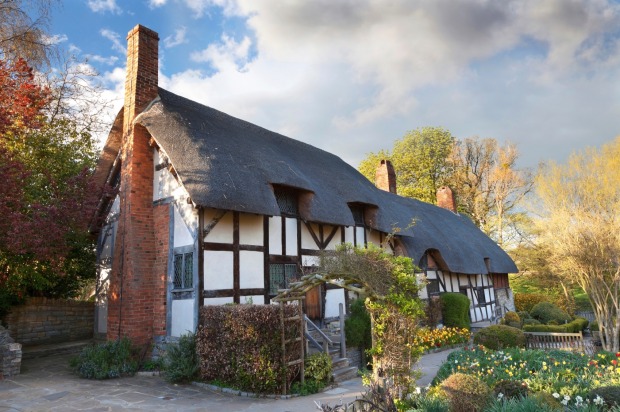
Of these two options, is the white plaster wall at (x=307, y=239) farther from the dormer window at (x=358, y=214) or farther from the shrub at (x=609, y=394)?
the shrub at (x=609, y=394)

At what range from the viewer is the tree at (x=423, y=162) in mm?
33438

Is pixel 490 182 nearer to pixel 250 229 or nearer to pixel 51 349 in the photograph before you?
pixel 250 229

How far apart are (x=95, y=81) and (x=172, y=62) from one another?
2.20 metres

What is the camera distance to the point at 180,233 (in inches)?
388

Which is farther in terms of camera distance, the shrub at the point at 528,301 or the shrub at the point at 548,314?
the shrub at the point at 528,301

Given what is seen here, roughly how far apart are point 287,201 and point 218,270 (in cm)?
307

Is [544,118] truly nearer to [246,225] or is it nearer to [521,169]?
[246,225]

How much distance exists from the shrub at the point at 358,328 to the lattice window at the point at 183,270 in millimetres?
3874

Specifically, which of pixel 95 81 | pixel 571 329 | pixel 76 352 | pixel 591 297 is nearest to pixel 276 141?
pixel 95 81

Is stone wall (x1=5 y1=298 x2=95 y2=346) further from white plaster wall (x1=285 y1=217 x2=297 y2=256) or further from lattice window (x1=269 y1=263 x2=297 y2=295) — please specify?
white plaster wall (x1=285 y1=217 x2=297 y2=256)

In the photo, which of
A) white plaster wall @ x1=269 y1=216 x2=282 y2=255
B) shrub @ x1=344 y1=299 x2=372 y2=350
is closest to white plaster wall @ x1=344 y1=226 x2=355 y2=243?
shrub @ x1=344 y1=299 x2=372 y2=350

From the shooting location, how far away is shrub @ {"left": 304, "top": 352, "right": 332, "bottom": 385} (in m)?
8.14

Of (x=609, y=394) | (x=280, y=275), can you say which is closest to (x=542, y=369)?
(x=609, y=394)

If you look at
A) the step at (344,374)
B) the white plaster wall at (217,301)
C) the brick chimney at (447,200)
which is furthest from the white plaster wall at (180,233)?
the brick chimney at (447,200)
